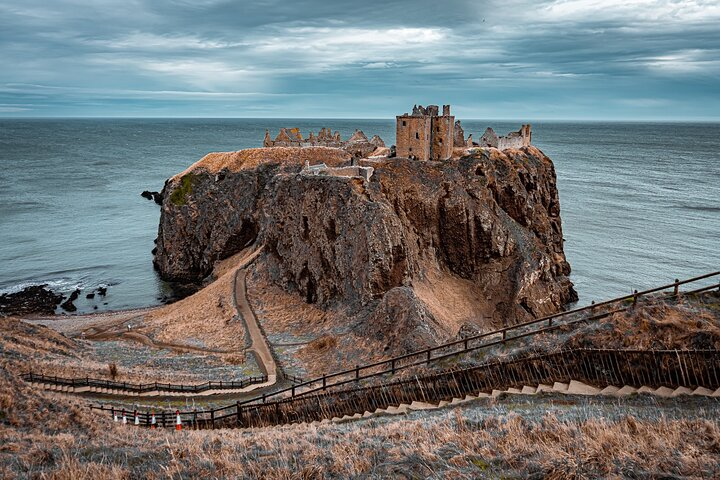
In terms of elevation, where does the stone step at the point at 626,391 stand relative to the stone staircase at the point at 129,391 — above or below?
above

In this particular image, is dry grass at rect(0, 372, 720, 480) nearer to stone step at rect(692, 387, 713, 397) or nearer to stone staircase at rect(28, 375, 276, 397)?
stone step at rect(692, 387, 713, 397)

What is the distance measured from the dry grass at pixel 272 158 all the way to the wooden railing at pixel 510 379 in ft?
145

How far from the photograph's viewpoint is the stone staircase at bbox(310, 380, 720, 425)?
14211 mm

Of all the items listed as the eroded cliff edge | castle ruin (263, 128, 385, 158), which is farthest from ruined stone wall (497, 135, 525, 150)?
castle ruin (263, 128, 385, 158)

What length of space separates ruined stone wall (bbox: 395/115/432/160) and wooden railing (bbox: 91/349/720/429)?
124 feet

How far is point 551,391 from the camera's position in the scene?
15992mm

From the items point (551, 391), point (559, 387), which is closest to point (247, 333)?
point (551, 391)

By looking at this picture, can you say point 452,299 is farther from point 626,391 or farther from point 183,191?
point 183,191

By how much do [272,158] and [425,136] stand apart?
22.8m

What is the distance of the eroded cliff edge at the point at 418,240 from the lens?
45.0 m

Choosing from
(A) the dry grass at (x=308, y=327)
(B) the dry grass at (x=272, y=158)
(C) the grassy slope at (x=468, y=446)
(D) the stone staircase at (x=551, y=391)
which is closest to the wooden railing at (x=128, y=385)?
(A) the dry grass at (x=308, y=327)

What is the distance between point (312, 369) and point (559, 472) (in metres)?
29.2

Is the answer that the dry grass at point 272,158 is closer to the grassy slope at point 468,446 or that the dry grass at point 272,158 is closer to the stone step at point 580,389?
the stone step at point 580,389

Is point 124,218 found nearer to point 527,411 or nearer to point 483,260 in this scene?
point 483,260
